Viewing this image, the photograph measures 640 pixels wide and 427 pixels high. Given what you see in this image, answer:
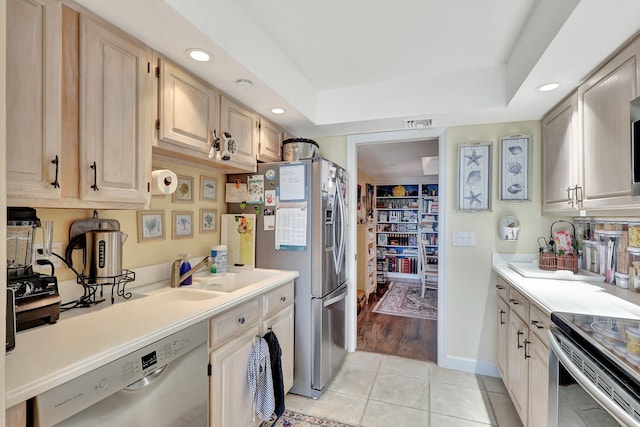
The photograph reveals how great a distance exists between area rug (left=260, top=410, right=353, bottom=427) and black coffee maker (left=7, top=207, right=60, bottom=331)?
1393 millimetres

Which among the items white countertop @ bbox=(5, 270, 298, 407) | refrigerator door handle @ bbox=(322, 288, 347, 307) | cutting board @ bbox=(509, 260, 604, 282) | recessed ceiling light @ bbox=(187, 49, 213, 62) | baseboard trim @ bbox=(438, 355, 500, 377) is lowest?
baseboard trim @ bbox=(438, 355, 500, 377)

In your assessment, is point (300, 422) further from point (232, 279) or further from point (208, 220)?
point (208, 220)

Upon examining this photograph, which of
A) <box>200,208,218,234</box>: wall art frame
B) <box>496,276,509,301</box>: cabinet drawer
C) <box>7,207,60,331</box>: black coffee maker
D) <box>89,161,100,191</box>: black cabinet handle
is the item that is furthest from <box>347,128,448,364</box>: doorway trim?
<box>7,207,60,331</box>: black coffee maker

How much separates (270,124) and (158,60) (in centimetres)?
109

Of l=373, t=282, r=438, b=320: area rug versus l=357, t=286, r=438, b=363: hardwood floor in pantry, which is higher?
l=357, t=286, r=438, b=363: hardwood floor in pantry

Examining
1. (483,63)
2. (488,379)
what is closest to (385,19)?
(483,63)

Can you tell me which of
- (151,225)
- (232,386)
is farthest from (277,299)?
(151,225)

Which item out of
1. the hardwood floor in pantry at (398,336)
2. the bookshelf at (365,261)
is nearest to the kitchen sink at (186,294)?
the hardwood floor in pantry at (398,336)

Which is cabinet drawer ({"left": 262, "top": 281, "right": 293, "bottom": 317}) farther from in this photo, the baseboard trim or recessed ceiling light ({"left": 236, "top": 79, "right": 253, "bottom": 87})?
the baseboard trim

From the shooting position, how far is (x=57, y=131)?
1.10 metres

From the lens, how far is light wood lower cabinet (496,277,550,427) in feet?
4.78

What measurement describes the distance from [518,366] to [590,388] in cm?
100

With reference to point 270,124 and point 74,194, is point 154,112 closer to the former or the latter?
point 74,194

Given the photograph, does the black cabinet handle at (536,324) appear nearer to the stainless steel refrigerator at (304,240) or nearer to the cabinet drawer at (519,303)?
the cabinet drawer at (519,303)
